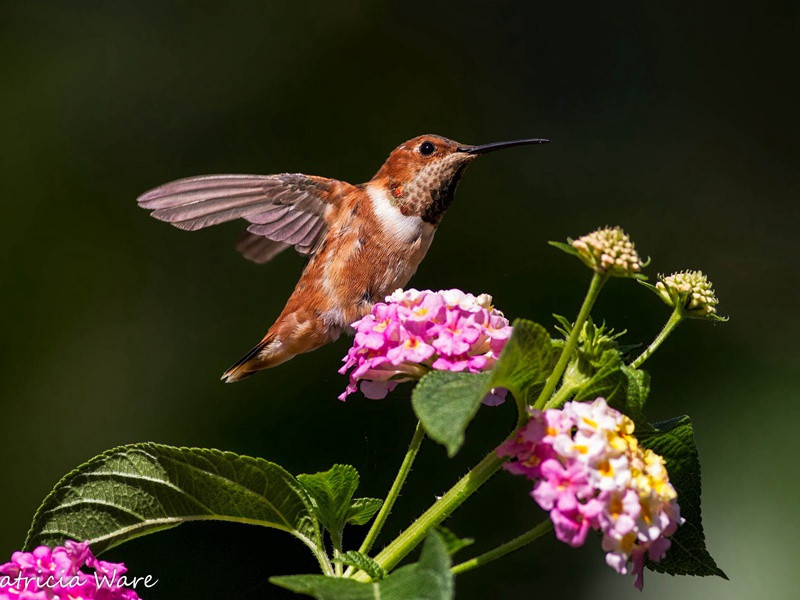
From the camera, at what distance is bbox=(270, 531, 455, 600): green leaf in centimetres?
98

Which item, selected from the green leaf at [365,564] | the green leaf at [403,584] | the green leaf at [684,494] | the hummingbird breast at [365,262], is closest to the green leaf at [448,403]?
the green leaf at [403,584]

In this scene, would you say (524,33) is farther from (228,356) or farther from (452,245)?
(228,356)

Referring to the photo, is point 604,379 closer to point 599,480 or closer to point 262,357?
point 599,480

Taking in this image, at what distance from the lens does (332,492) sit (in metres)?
1.36

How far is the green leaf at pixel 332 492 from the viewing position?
1.36 meters

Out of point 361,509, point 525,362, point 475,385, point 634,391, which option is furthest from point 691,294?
point 361,509

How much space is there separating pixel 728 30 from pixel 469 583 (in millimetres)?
2618

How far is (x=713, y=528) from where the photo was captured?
9.01ft

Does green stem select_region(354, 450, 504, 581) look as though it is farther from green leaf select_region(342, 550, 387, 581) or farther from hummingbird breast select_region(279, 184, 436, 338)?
hummingbird breast select_region(279, 184, 436, 338)

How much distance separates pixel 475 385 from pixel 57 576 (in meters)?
0.58

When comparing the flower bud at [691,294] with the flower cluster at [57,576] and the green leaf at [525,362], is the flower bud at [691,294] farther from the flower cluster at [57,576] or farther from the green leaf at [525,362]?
the flower cluster at [57,576]

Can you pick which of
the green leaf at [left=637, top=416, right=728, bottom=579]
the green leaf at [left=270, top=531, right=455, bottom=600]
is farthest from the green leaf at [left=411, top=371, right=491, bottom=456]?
the green leaf at [left=637, top=416, right=728, bottom=579]

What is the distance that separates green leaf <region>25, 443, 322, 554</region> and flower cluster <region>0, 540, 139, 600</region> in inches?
2.0

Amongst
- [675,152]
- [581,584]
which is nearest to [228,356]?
[581,584]
